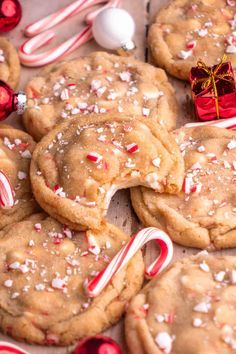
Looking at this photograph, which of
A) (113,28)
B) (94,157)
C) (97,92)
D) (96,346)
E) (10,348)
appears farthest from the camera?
→ (113,28)

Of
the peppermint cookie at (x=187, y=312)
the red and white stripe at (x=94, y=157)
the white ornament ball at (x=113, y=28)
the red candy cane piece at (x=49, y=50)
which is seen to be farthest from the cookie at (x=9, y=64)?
the peppermint cookie at (x=187, y=312)

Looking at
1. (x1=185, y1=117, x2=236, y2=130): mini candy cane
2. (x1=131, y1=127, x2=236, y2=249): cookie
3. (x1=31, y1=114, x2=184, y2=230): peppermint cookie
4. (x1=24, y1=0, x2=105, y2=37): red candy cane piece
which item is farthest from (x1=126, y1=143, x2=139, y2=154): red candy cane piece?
(x1=24, y1=0, x2=105, y2=37): red candy cane piece

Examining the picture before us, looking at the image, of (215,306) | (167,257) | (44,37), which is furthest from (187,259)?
(44,37)

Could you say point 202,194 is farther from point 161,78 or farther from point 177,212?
point 161,78

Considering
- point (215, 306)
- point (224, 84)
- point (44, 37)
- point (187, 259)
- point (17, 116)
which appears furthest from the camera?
point (44, 37)

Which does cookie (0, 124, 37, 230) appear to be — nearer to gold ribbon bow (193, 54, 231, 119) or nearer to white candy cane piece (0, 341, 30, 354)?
white candy cane piece (0, 341, 30, 354)

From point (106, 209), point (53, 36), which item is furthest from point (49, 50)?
point (106, 209)

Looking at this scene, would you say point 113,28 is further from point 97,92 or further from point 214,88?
point 214,88

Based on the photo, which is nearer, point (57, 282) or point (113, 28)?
point (57, 282)
